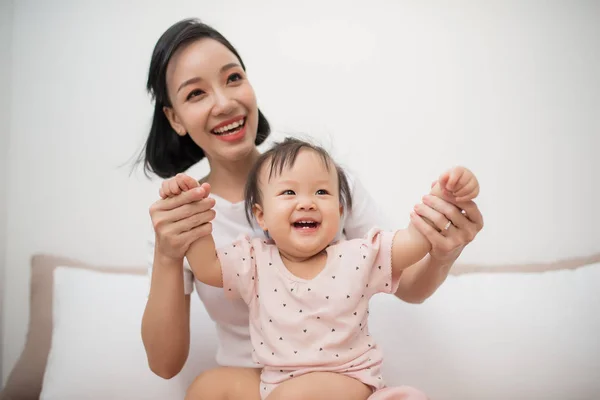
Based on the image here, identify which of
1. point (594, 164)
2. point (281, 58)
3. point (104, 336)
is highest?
point (281, 58)

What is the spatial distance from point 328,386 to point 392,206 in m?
0.80

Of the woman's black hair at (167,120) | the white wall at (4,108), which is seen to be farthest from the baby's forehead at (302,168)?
the white wall at (4,108)

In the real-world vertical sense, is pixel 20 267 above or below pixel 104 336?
above

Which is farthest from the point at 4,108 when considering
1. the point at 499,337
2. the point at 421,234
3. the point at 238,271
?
the point at 499,337

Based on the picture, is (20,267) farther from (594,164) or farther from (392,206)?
(594,164)

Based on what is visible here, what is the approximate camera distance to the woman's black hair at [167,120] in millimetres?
1098

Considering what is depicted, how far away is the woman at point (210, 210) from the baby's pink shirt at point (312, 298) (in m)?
0.08

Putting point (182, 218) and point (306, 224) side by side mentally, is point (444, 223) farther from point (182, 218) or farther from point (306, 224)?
point (182, 218)

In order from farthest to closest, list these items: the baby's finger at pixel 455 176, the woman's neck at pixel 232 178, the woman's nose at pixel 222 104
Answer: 1. the woman's neck at pixel 232 178
2. the woman's nose at pixel 222 104
3. the baby's finger at pixel 455 176

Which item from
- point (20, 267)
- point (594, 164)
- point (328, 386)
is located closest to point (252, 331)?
point (328, 386)

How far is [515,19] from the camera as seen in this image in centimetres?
150

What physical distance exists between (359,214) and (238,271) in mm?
356

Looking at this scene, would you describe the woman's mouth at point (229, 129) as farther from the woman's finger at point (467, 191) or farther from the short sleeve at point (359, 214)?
the woman's finger at point (467, 191)

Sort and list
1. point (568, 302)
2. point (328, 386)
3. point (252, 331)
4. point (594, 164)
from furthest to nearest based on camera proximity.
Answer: point (594, 164)
point (568, 302)
point (252, 331)
point (328, 386)
